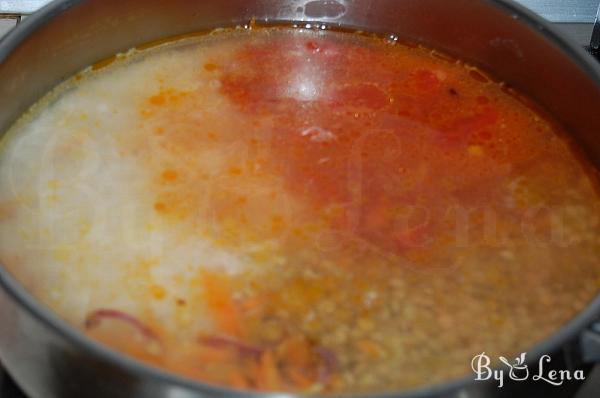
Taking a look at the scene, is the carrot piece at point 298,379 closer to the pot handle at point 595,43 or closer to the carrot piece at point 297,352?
the carrot piece at point 297,352

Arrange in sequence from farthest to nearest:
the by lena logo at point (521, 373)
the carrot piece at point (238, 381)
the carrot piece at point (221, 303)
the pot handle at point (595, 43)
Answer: the pot handle at point (595, 43)
the carrot piece at point (221, 303)
the carrot piece at point (238, 381)
the by lena logo at point (521, 373)

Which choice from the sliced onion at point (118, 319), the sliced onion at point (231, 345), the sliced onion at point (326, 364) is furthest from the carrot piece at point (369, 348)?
the sliced onion at point (118, 319)

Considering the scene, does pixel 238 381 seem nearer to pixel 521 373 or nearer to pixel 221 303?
pixel 221 303

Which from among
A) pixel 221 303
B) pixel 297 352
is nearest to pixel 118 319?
pixel 221 303

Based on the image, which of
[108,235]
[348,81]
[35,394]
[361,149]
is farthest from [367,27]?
[35,394]

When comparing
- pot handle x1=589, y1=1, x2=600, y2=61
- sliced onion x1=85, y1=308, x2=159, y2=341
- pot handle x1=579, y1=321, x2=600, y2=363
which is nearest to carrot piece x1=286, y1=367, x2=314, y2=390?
sliced onion x1=85, y1=308, x2=159, y2=341

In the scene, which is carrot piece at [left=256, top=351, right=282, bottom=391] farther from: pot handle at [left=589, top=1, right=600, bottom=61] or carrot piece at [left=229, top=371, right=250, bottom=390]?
pot handle at [left=589, top=1, right=600, bottom=61]

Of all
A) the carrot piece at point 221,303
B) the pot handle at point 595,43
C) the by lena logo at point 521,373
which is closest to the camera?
the by lena logo at point 521,373

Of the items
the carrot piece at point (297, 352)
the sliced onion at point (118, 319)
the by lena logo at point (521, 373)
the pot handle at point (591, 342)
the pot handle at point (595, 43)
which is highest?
the pot handle at point (595, 43)

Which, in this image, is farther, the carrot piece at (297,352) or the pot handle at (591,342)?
the carrot piece at (297,352)
